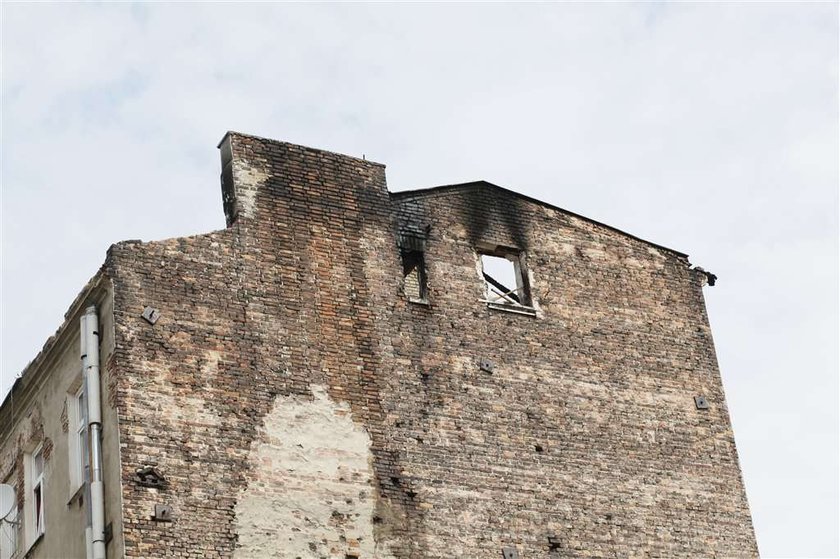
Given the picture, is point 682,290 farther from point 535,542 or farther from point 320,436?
point 320,436

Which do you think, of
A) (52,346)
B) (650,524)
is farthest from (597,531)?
(52,346)

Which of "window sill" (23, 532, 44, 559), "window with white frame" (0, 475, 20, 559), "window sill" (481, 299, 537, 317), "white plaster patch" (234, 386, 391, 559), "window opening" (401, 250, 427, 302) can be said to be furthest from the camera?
"window sill" (481, 299, 537, 317)

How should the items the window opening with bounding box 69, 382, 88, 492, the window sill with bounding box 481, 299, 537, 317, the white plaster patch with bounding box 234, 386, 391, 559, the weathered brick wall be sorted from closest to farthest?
the white plaster patch with bounding box 234, 386, 391, 559
the weathered brick wall
the window opening with bounding box 69, 382, 88, 492
the window sill with bounding box 481, 299, 537, 317

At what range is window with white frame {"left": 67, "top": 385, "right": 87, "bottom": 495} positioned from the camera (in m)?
19.3

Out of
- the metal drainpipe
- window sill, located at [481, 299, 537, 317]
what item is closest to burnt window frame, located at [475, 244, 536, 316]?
window sill, located at [481, 299, 537, 317]

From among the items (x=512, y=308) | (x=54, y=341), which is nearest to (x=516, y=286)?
(x=512, y=308)

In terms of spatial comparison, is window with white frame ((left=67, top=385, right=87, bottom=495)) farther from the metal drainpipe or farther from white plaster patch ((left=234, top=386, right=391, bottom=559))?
white plaster patch ((left=234, top=386, right=391, bottom=559))

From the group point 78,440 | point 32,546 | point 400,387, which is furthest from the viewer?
point 32,546

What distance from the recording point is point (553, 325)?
71.8ft

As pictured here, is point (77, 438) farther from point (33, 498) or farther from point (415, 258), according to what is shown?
point (415, 258)

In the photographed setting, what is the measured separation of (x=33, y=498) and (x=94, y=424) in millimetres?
2915

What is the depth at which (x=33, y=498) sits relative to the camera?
2112 cm

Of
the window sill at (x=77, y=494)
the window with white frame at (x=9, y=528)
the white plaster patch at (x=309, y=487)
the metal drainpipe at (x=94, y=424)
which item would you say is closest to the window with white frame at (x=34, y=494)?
the window with white frame at (x=9, y=528)

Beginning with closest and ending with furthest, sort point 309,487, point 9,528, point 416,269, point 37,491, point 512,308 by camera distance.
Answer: point 309,487, point 37,491, point 9,528, point 512,308, point 416,269
